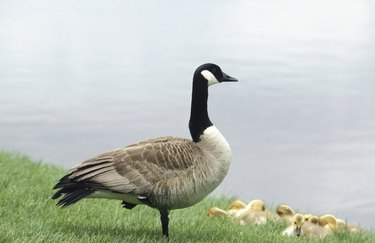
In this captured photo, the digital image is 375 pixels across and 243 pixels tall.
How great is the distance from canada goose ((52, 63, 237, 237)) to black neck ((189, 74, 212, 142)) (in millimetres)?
72

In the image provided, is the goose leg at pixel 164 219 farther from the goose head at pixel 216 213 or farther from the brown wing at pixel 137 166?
the goose head at pixel 216 213

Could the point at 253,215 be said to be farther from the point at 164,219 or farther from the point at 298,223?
the point at 164,219

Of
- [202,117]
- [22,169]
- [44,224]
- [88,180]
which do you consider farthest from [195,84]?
[22,169]

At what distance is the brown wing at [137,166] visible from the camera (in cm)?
816

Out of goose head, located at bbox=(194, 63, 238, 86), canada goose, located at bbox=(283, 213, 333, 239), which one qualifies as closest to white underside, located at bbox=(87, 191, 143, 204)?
goose head, located at bbox=(194, 63, 238, 86)

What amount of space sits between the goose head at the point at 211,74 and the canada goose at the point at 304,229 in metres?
2.45

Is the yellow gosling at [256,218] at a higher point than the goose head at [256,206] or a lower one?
lower

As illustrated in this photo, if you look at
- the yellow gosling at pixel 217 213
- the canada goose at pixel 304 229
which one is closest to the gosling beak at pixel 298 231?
A: the canada goose at pixel 304 229

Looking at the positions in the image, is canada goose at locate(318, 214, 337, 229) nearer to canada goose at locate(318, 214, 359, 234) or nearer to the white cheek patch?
canada goose at locate(318, 214, 359, 234)

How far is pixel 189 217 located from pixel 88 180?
273 cm

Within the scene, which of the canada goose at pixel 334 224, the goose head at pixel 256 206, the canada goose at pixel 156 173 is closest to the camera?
the canada goose at pixel 156 173

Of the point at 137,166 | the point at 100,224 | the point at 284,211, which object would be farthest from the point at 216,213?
the point at 137,166

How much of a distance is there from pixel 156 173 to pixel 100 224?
142 centimetres

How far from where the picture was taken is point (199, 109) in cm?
895
